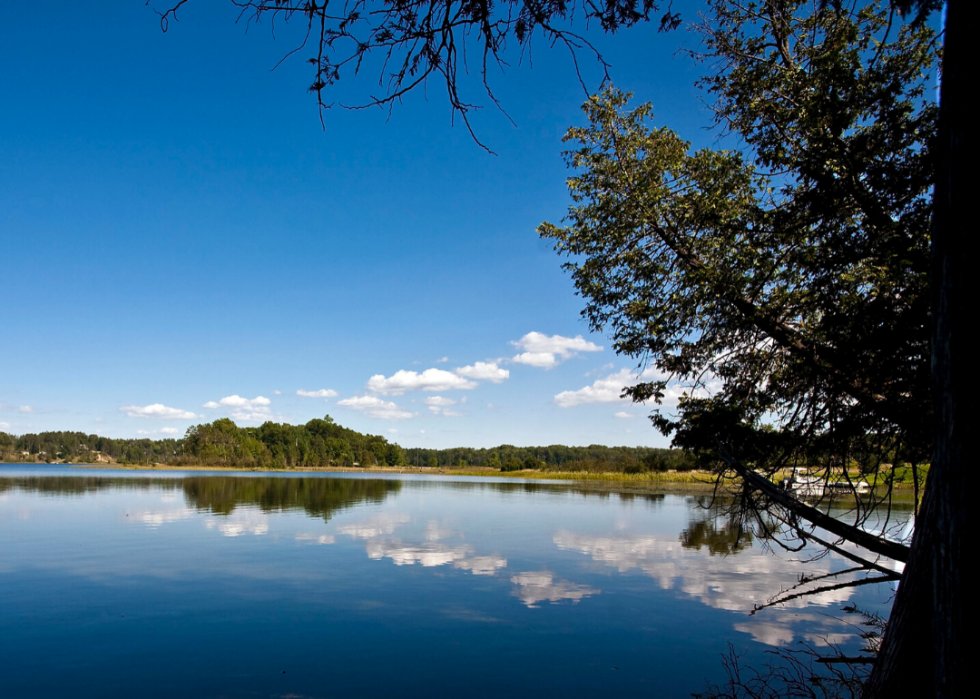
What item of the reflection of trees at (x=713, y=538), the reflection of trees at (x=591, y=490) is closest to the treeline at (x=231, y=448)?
the reflection of trees at (x=591, y=490)

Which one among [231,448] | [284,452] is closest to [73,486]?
[231,448]

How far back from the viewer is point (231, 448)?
381ft

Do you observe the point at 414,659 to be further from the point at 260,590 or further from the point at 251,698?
the point at 260,590

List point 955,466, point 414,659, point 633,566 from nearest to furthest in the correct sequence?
1. point 955,466
2. point 414,659
3. point 633,566

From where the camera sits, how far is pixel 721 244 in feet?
23.7

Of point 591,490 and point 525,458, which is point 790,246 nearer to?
point 591,490

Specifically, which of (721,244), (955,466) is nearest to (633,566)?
(721,244)

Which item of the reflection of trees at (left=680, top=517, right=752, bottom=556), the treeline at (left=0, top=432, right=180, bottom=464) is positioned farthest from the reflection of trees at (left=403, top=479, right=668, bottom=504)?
the treeline at (left=0, top=432, right=180, bottom=464)

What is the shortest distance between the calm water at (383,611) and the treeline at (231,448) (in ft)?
343

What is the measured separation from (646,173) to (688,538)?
15.7 metres

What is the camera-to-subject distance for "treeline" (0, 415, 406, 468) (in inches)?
4609

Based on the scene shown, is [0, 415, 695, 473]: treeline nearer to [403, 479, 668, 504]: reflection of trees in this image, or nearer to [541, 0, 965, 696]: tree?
[403, 479, 668, 504]: reflection of trees

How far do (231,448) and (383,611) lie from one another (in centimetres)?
11778

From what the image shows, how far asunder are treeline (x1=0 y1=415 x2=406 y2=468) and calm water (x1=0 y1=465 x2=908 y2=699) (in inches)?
4118
